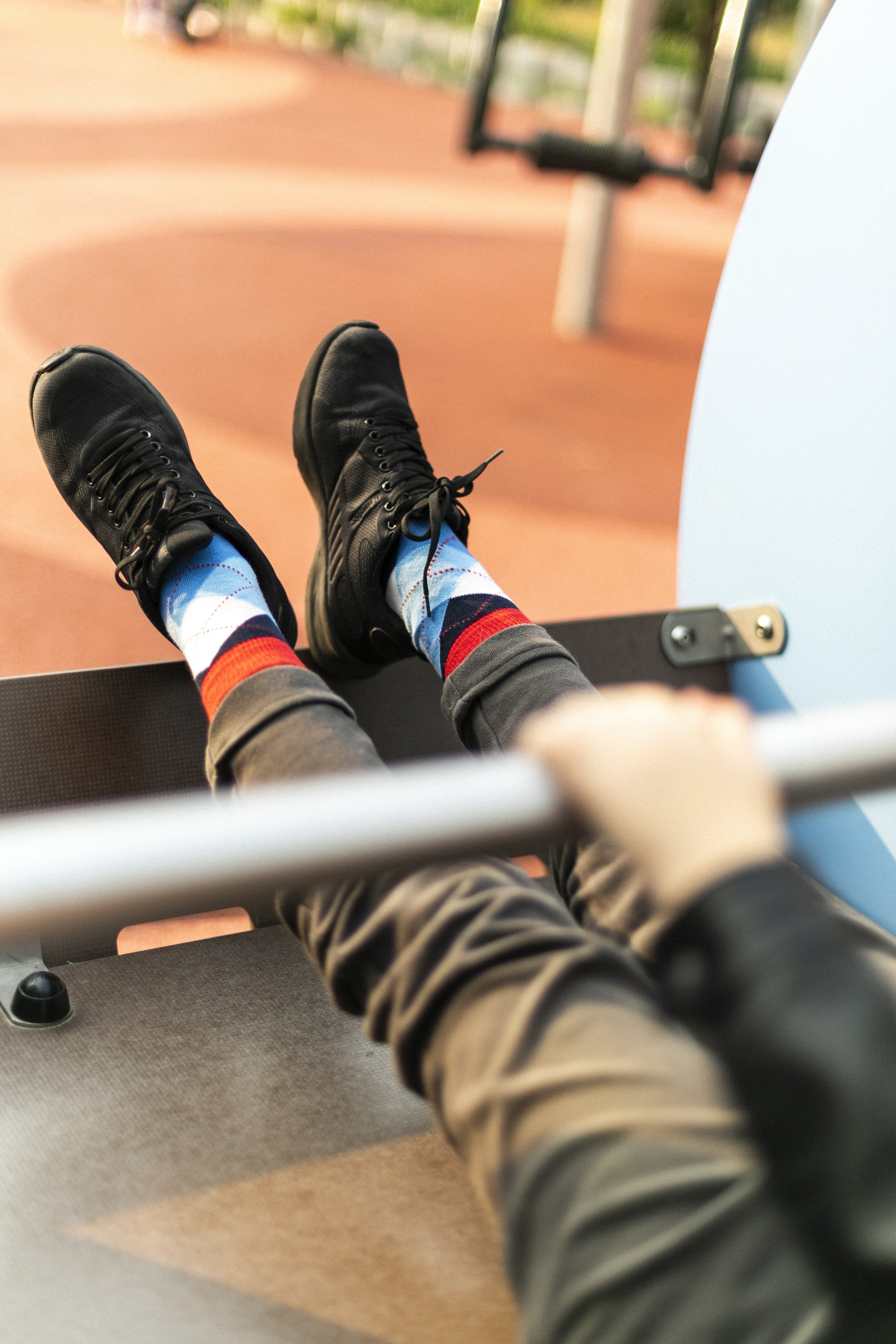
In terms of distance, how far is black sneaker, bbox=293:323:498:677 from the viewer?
1.12m

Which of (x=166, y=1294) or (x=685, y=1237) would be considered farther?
(x=166, y=1294)

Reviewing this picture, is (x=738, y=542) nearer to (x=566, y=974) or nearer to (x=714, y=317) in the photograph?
(x=714, y=317)

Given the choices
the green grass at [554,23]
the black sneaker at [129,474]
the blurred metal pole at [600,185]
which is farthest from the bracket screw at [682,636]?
the green grass at [554,23]

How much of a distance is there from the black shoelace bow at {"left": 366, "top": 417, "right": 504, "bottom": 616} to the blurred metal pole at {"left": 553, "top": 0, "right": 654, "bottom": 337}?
179 centimetres

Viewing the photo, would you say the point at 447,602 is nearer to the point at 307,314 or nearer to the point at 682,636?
the point at 682,636

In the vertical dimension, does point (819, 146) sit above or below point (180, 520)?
above

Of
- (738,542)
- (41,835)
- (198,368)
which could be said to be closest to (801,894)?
(41,835)

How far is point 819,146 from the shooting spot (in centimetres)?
123

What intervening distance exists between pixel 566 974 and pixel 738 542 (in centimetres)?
88

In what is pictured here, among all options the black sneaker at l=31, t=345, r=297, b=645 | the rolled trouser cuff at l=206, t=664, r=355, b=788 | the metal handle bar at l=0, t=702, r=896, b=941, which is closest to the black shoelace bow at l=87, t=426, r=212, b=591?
the black sneaker at l=31, t=345, r=297, b=645

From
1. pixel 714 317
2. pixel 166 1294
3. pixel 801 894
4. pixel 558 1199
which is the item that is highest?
pixel 714 317

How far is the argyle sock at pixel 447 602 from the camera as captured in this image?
3.25 ft

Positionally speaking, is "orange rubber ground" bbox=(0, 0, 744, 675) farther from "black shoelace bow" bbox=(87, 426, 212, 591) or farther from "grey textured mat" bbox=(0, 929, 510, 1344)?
"grey textured mat" bbox=(0, 929, 510, 1344)

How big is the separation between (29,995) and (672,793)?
674 millimetres
